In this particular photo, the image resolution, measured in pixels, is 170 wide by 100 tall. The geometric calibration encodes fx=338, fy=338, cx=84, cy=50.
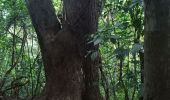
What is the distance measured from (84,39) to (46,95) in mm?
872

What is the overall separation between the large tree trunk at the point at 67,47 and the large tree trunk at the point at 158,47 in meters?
2.84

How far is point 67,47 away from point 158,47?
115 inches

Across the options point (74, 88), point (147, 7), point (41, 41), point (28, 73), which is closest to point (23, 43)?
point (28, 73)

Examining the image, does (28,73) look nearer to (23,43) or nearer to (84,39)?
(23,43)

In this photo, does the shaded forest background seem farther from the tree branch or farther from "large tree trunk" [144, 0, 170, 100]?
"large tree trunk" [144, 0, 170, 100]

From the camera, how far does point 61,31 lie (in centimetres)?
434

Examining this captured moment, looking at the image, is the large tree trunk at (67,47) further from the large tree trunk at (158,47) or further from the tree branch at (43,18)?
the large tree trunk at (158,47)

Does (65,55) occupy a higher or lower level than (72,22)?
lower

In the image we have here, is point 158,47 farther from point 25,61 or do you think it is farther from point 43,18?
point 25,61

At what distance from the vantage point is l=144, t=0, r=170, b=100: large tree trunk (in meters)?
1.38

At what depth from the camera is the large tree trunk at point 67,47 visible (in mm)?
4270

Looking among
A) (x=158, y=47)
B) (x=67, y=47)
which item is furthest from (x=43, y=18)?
(x=158, y=47)

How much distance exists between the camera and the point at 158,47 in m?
1.41

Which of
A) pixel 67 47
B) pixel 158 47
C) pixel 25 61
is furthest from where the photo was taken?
pixel 25 61
